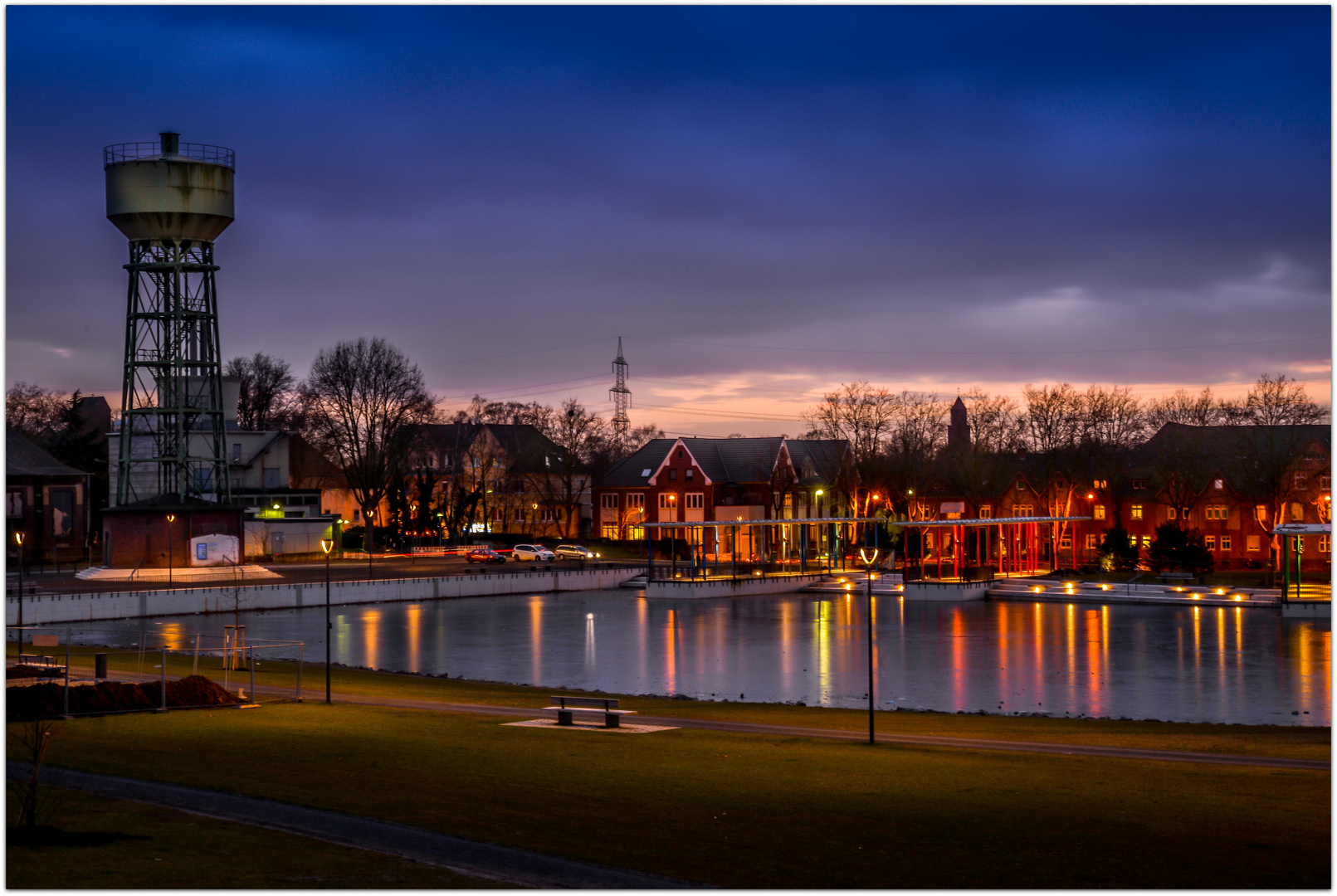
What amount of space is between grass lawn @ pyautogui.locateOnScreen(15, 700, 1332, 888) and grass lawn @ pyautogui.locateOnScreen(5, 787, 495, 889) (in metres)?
0.30

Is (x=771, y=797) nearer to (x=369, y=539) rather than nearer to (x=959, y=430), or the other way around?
(x=369, y=539)

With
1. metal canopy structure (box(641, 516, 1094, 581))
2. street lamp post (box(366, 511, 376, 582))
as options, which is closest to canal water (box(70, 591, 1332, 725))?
metal canopy structure (box(641, 516, 1094, 581))

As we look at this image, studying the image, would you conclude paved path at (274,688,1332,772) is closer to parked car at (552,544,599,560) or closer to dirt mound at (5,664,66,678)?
dirt mound at (5,664,66,678)

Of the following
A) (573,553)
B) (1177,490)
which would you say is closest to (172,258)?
(573,553)

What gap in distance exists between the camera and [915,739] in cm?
2400

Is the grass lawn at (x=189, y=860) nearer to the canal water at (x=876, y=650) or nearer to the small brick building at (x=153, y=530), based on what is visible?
the canal water at (x=876, y=650)

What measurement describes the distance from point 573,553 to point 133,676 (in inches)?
2363

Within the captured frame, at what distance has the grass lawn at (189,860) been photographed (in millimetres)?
11234

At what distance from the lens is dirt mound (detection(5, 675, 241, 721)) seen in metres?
23.3

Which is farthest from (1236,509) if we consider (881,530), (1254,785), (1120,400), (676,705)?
(1254,785)

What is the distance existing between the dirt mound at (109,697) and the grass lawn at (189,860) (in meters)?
10.5

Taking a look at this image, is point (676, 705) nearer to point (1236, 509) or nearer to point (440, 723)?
point (440, 723)

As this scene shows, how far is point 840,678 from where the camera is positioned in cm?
3694

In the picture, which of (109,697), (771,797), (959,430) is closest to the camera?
(771,797)
